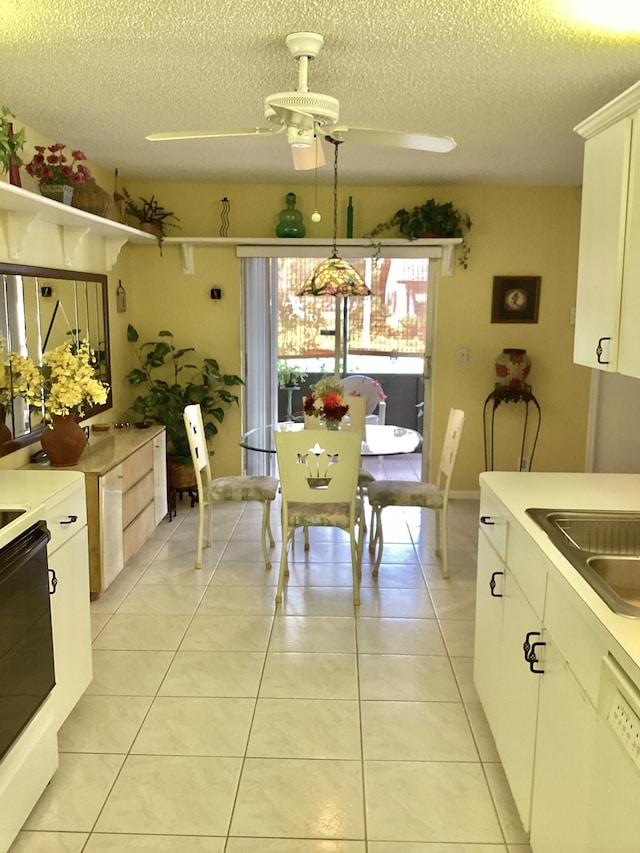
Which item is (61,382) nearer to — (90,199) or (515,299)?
(90,199)

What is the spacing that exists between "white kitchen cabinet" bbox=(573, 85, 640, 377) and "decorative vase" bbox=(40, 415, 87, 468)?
2336mm

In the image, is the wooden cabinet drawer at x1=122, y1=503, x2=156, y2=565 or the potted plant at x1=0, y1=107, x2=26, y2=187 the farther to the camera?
the wooden cabinet drawer at x1=122, y1=503, x2=156, y2=565

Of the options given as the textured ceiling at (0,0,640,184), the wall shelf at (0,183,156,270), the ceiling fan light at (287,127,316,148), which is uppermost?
the textured ceiling at (0,0,640,184)

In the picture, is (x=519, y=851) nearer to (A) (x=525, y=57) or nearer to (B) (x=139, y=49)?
(A) (x=525, y=57)

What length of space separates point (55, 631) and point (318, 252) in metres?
3.67

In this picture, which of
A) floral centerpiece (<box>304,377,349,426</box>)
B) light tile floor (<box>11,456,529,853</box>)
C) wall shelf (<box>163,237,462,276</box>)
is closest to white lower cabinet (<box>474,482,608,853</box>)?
light tile floor (<box>11,456,529,853</box>)

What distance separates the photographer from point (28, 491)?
231cm

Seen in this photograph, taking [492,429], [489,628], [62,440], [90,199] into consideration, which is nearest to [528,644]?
[489,628]

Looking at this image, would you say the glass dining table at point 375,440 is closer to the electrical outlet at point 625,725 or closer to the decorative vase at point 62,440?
the decorative vase at point 62,440

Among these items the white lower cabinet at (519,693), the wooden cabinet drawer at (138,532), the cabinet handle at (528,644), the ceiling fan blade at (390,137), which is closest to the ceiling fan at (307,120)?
the ceiling fan blade at (390,137)

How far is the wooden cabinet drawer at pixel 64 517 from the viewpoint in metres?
2.25

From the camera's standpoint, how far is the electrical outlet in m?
1.23

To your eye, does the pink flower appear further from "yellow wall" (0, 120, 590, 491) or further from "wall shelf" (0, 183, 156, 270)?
"yellow wall" (0, 120, 590, 491)

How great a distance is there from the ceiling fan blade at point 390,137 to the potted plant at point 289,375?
13.8 ft
